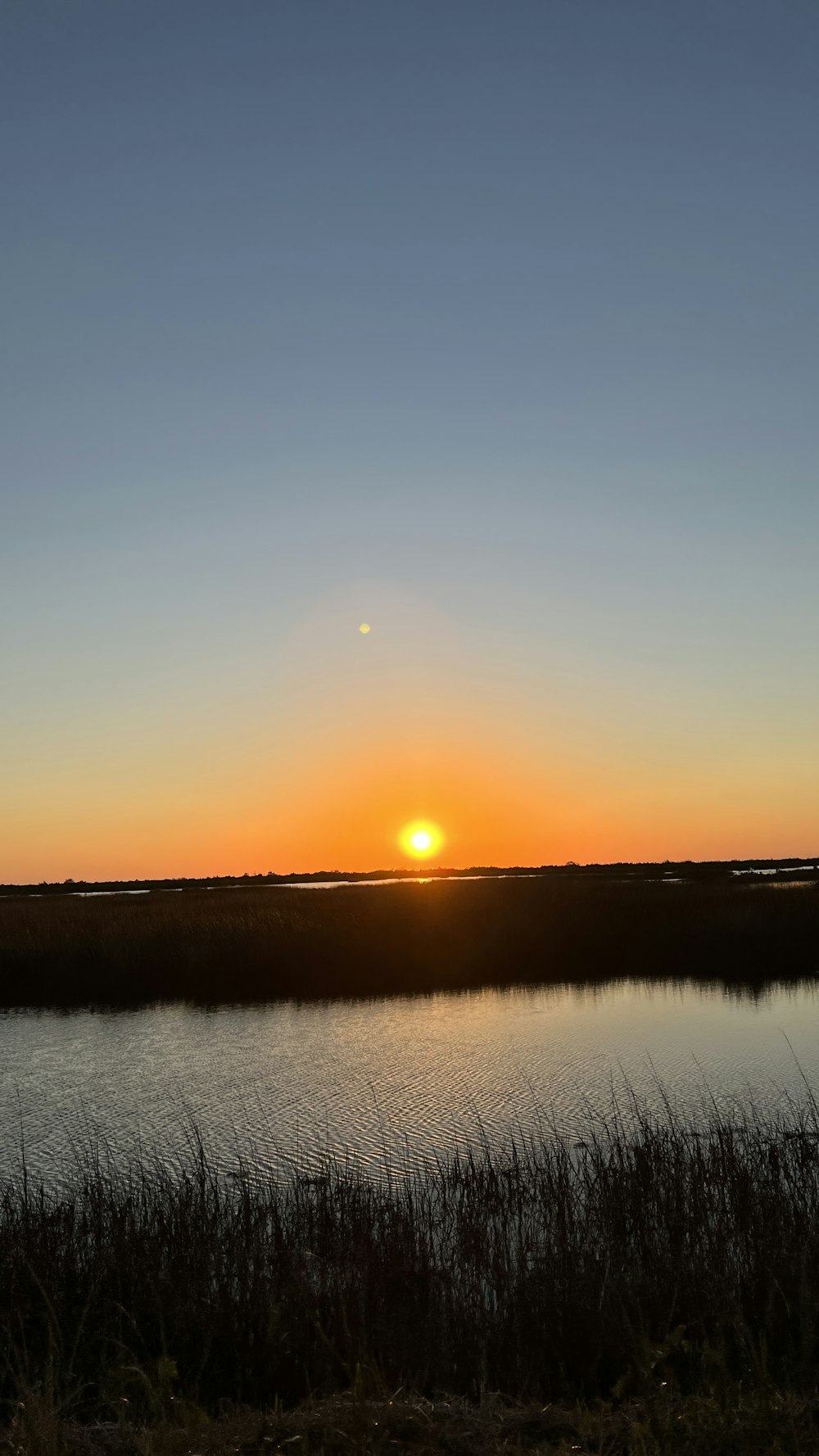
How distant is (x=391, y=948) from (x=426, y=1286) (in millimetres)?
23040

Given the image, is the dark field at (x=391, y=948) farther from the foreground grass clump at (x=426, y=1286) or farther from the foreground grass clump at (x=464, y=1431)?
the foreground grass clump at (x=464, y=1431)

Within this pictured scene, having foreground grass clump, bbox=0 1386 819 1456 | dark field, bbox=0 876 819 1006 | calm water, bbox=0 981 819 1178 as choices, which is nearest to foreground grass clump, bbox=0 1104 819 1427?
foreground grass clump, bbox=0 1386 819 1456

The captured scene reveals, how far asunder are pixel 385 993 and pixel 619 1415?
22.2m

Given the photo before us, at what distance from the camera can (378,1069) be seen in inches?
691

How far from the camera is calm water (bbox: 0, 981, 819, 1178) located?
13.2 meters

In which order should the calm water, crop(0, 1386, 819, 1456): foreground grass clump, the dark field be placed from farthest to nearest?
the dark field < the calm water < crop(0, 1386, 819, 1456): foreground grass clump

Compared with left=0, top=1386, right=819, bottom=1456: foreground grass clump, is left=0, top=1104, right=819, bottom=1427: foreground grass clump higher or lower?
lower

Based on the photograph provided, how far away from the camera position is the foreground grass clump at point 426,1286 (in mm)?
6496

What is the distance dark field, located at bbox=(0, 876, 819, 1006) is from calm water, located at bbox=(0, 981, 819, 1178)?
2950mm

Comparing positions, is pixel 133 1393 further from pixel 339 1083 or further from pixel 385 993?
pixel 385 993

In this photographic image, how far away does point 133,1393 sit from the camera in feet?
21.0

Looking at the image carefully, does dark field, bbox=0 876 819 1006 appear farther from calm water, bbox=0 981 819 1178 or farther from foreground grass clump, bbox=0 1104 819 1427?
foreground grass clump, bbox=0 1104 819 1427

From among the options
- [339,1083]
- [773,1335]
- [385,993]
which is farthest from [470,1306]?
[385,993]

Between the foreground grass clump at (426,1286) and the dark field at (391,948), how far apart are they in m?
17.6
